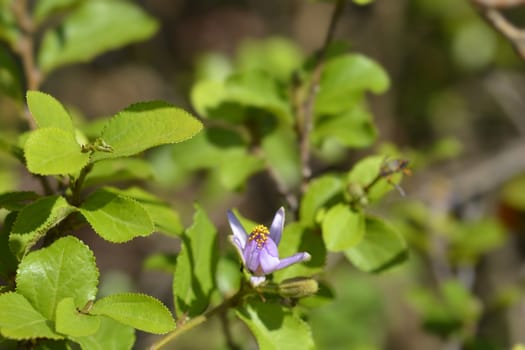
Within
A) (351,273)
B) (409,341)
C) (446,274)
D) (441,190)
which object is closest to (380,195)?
(441,190)

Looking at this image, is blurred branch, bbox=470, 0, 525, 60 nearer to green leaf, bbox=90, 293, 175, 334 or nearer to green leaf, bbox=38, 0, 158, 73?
green leaf, bbox=38, 0, 158, 73

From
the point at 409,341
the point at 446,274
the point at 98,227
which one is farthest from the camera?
the point at 409,341

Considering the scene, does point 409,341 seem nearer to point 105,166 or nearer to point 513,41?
point 513,41

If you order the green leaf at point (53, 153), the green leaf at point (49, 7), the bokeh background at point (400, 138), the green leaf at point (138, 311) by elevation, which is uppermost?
the green leaf at point (53, 153)

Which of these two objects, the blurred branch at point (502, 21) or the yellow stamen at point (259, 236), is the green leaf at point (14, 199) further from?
the blurred branch at point (502, 21)

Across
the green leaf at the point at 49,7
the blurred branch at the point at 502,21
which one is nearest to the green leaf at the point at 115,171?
the green leaf at the point at 49,7
